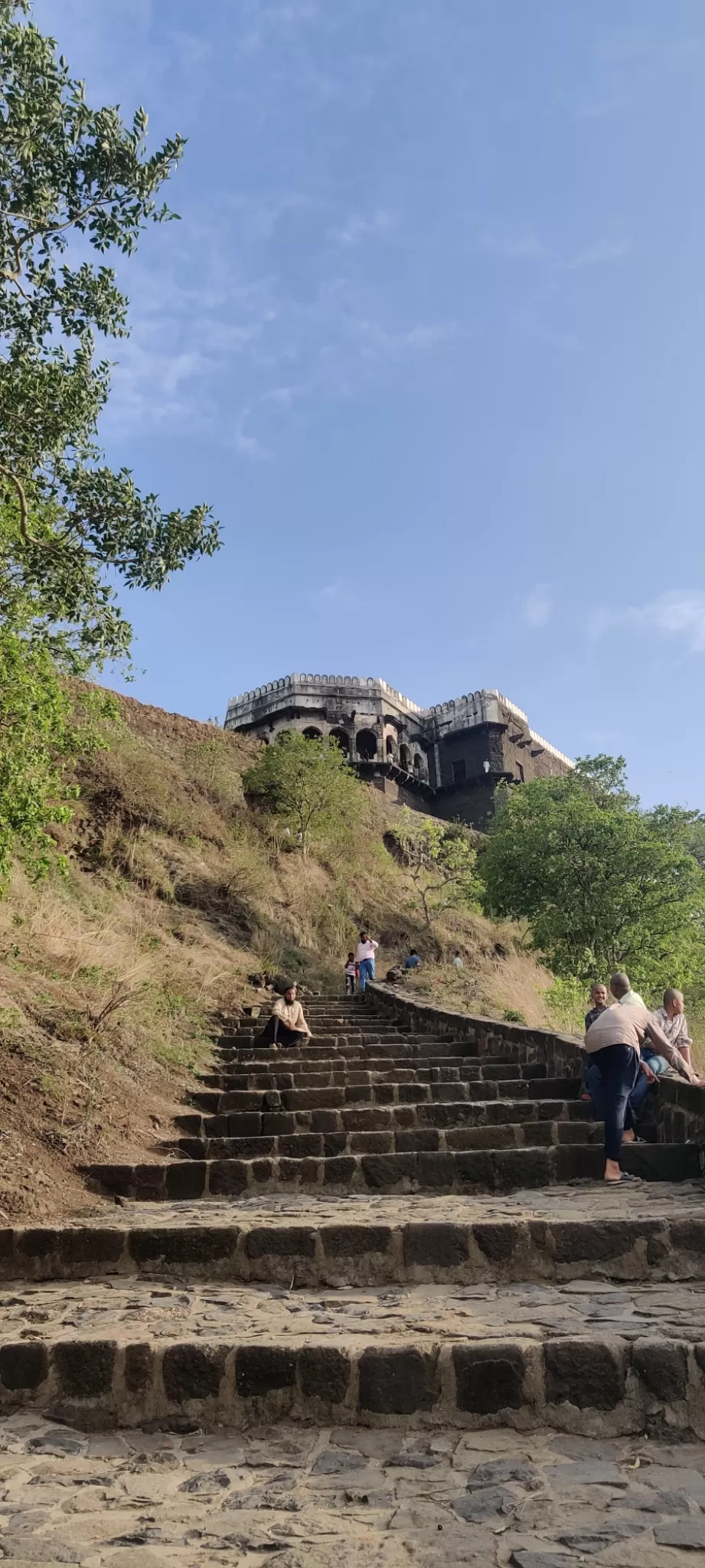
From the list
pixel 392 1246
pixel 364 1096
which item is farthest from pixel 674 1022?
pixel 392 1246

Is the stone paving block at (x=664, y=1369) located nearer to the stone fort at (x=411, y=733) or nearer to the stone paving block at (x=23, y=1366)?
the stone paving block at (x=23, y=1366)

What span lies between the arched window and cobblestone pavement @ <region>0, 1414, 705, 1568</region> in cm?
3762

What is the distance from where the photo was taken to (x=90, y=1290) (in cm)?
432

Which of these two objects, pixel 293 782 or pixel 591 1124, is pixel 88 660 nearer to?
pixel 591 1124

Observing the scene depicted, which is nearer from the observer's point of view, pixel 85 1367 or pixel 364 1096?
pixel 85 1367

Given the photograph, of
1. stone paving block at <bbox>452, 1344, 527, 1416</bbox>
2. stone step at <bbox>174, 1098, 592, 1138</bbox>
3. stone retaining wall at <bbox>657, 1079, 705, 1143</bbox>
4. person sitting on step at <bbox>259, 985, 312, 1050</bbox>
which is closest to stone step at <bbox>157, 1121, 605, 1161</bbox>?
stone step at <bbox>174, 1098, 592, 1138</bbox>

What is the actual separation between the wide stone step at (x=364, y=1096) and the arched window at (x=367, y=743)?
106 ft

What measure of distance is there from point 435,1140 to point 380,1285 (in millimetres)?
2248

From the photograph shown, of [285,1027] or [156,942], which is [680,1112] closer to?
[285,1027]

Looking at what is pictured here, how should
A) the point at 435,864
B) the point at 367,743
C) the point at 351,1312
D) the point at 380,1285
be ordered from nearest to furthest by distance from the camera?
the point at 351,1312 < the point at 380,1285 < the point at 435,864 < the point at 367,743

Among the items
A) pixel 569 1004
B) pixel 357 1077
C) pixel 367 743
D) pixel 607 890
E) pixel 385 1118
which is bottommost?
pixel 385 1118

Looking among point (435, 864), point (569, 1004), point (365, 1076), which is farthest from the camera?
point (435, 864)

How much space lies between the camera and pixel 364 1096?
822cm

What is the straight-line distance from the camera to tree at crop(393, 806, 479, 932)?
1021 inches
